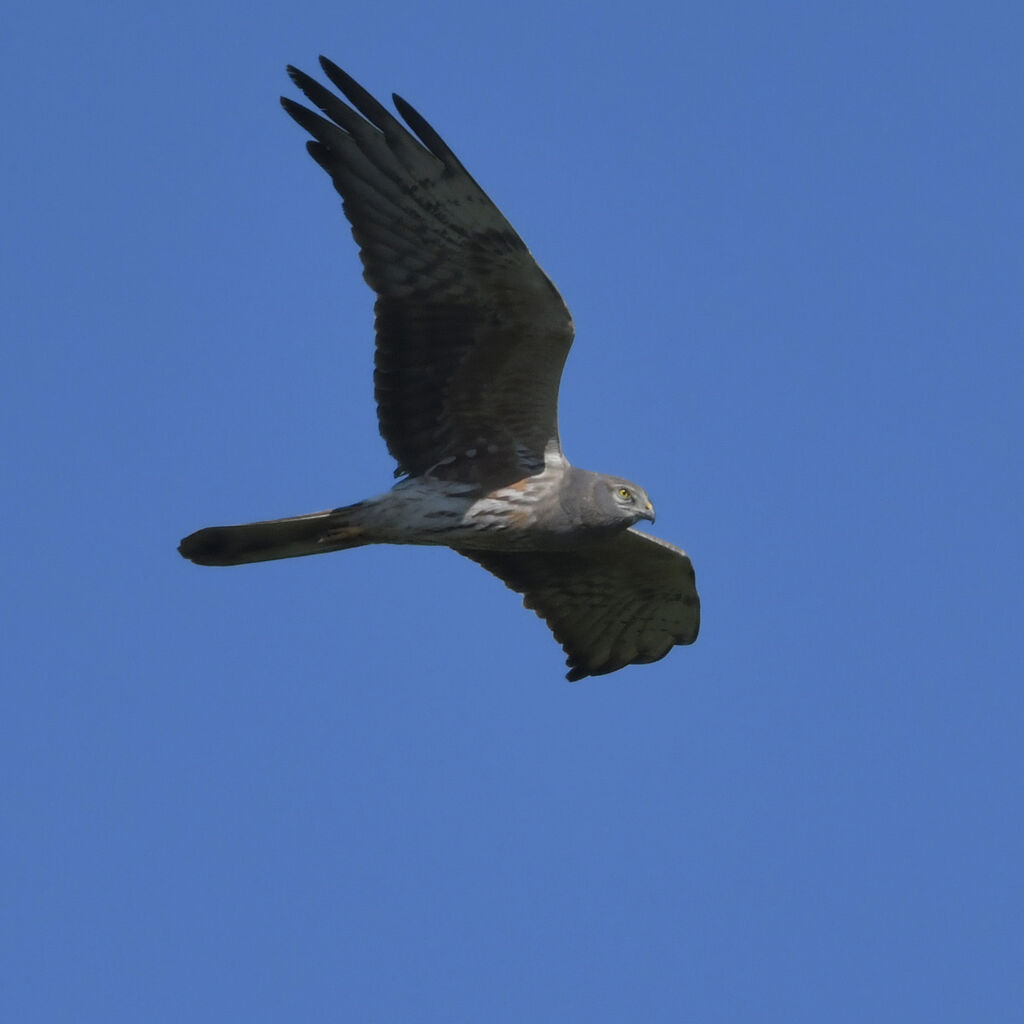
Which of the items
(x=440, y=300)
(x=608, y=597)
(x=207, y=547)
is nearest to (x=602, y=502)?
(x=440, y=300)

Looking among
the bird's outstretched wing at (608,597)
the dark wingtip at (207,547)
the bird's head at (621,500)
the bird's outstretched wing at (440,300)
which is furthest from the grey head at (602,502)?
the dark wingtip at (207,547)

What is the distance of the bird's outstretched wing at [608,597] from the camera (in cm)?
1184

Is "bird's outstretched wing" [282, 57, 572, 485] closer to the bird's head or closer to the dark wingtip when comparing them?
the bird's head

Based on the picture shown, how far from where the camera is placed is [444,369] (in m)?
10.4

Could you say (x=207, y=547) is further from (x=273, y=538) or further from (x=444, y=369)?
(x=444, y=369)

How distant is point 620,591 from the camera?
12.1 meters

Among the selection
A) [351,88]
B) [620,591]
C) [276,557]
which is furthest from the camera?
[620,591]

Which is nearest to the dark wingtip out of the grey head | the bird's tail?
the bird's tail

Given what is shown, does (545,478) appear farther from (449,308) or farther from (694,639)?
(694,639)

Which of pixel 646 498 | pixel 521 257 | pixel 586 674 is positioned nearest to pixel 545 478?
pixel 646 498

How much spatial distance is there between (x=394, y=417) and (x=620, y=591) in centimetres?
244

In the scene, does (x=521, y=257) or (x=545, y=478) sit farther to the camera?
(x=545, y=478)

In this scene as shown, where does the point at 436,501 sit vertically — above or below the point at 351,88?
below

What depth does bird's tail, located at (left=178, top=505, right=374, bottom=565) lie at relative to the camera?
10250 mm
